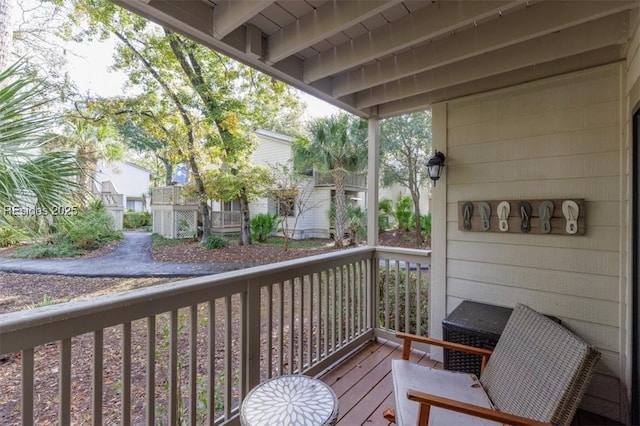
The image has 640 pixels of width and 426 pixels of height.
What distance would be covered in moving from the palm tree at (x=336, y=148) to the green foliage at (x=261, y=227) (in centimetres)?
277

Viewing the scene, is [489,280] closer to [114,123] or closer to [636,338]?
[636,338]

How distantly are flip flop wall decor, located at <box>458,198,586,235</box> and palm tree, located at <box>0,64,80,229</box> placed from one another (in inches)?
133

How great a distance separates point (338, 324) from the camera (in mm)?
2762

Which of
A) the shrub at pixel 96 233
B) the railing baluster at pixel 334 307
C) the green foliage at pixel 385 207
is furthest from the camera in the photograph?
the green foliage at pixel 385 207

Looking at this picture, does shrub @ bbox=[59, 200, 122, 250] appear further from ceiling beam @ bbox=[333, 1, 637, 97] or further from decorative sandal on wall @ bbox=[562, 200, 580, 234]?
decorative sandal on wall @ bbox=[562, 200, 580, 234]

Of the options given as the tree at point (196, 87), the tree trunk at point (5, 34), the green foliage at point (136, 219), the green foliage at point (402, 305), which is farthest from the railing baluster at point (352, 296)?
the green foliage at point (136, 219)

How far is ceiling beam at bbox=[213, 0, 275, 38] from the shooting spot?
1503 millimetres

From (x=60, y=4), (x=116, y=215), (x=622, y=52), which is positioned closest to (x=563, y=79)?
(x=622, y=52)

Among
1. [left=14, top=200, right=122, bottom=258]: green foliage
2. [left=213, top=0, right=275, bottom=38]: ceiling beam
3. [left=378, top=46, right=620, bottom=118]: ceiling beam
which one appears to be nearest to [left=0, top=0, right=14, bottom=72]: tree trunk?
[left=14, top=200, right=122, bottom=258]: green foliage

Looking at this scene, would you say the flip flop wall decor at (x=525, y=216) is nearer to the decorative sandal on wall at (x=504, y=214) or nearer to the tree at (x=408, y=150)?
the decorative sandal on wall at (x=504, y=214)

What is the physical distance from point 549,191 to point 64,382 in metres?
3.04

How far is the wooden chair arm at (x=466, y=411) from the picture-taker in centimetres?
124

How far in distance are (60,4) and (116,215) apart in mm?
4919

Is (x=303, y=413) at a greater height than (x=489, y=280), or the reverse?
(x=489, y=280)
